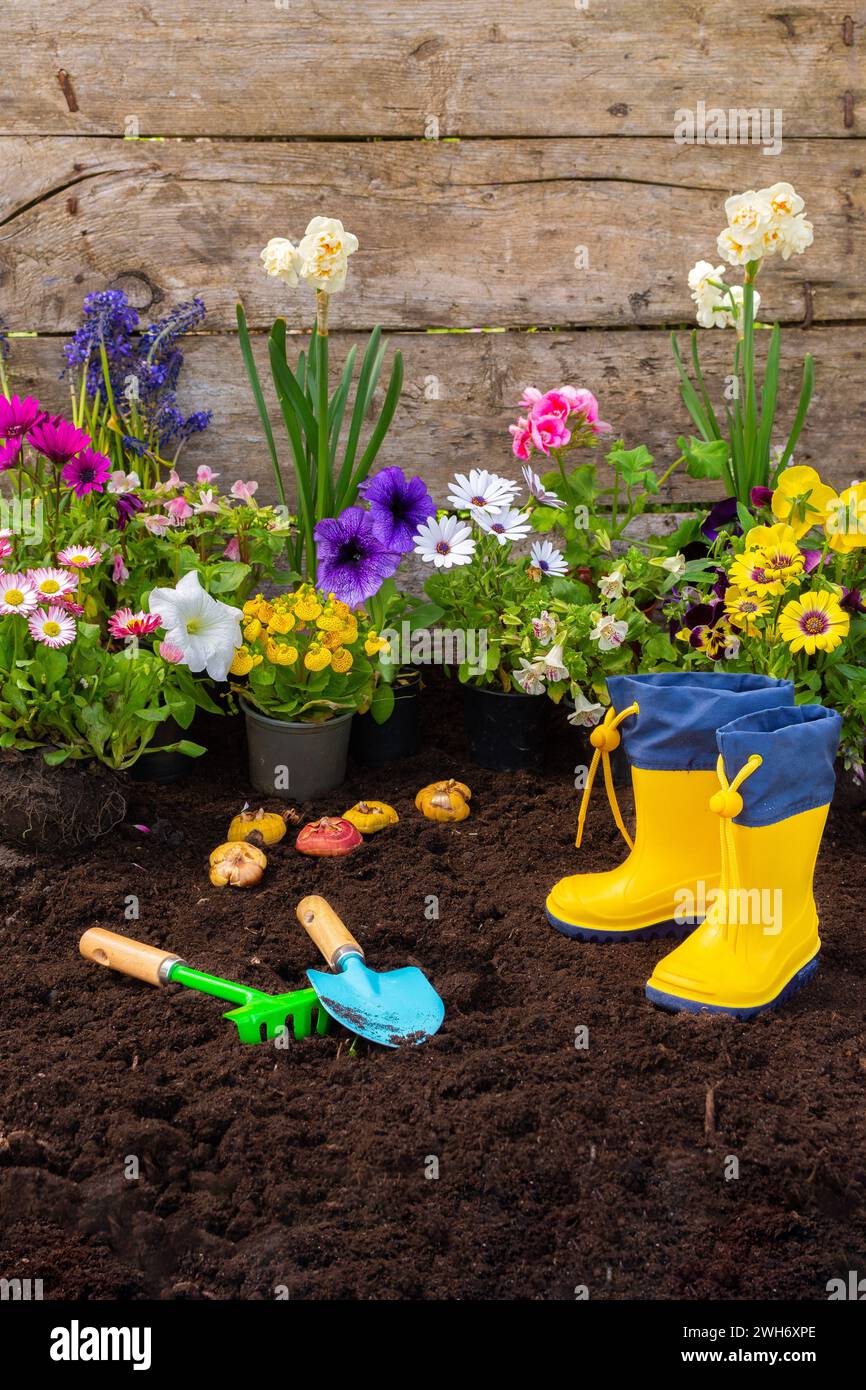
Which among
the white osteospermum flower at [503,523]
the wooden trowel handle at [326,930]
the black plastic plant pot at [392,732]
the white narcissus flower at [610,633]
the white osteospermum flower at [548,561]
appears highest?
the white osteospermum flower at [503,523]

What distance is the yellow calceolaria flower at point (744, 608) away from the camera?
2.16m

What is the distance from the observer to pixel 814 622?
2.12 meters

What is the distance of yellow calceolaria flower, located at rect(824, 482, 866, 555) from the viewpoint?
2236 millimetres

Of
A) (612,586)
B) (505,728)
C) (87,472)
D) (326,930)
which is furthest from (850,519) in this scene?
(87,472)

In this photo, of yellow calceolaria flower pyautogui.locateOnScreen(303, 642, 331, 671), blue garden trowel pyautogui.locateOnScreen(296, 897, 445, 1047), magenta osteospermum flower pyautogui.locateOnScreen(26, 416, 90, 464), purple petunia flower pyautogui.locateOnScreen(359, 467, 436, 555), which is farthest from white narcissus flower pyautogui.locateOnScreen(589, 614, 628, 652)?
magenta osteospermum flower pyautogui.locateOnScreen(26, 416, 90, 464)

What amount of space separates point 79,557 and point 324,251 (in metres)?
0.79

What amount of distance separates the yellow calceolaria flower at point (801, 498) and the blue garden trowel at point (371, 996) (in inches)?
46.4

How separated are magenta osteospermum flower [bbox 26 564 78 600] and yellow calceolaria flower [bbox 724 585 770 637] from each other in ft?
4.01

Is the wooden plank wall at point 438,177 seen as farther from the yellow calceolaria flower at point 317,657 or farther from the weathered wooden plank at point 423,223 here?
the yellow calceolaria flower at point 317,657

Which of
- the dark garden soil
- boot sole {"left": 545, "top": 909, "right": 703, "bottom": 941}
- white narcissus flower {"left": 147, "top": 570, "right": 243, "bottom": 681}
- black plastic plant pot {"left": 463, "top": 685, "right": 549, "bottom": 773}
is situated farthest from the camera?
black plastic plant pot {"left": 463, "top": 685, "right": 549, "bottom": 773}

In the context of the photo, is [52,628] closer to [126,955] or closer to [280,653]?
[280,653]

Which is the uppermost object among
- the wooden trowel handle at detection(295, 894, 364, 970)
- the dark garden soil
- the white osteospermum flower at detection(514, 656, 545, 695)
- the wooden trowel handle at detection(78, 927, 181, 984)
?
the white osteospermum flower at detection(514, 656, 545, 695)

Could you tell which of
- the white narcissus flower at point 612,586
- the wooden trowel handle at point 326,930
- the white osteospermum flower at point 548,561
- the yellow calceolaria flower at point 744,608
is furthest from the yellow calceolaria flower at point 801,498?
the wooden trowel handle at point 326,930

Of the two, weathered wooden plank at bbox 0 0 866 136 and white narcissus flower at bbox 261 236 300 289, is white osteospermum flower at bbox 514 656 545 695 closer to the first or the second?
white narcissus flower at bbox 261 236 300 289
